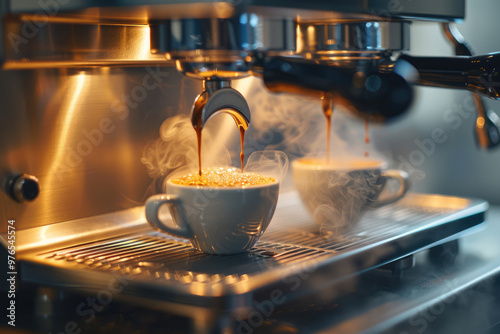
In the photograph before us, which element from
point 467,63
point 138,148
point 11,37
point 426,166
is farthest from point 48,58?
point 426,166

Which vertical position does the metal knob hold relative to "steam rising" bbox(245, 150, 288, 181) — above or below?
above

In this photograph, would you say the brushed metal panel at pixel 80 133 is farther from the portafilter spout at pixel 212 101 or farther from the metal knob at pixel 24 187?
the portafilter spout at pixel 212 101

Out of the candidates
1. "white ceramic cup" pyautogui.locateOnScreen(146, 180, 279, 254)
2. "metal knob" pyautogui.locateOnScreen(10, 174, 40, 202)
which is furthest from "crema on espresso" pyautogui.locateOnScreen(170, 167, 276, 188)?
"metal knob" pyautogui.locateOnScreen(10, 174, 40, 202)

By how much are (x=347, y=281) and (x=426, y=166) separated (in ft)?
1.81

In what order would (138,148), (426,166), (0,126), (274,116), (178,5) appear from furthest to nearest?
(426,166) → (274,116) → (138,148) → (0,126) → (178,5)

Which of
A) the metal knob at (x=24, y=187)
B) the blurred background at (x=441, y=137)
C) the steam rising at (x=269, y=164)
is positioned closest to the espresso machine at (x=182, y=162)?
the metal knob at (x=24, y=187)

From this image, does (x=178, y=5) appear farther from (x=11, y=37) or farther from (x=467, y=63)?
(x=467, y=63)

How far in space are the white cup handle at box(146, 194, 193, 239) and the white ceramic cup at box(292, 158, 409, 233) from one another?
18 cm

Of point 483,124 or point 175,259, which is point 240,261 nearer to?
point 175,259

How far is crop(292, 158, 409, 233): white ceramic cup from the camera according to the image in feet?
2.45

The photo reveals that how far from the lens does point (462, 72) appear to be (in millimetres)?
628

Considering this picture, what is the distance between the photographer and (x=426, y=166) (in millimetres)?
1168

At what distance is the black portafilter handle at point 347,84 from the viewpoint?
0.54 meters

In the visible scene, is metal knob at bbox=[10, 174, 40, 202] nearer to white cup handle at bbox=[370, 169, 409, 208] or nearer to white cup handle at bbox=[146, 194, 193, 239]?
white cup handle at bbox=[146, 194, 193, 239]
